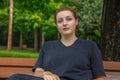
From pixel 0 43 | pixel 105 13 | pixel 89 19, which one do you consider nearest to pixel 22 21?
pixel 89 19

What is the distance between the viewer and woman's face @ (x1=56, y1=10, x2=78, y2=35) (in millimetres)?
3650

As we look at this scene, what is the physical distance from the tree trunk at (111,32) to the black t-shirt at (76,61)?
280 centimetres

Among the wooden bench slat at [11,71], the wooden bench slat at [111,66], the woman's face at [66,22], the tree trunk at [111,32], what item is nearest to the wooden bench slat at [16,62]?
the wooden bench slat at [11,71]

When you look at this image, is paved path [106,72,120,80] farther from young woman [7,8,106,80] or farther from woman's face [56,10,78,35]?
woman's face [56,10,78,35]

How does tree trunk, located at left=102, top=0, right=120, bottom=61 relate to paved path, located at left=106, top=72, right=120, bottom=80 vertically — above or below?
above

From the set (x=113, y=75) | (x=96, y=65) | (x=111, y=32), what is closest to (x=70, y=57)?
(x=96, y=65)

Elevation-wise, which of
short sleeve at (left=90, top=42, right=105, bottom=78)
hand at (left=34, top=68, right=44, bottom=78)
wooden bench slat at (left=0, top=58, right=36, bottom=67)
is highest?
short sleeve at (left=90, top=42, right=105, bottom=78)

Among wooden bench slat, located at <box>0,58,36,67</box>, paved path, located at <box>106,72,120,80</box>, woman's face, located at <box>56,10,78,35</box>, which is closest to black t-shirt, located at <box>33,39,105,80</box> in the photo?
woman's face, located at <box>56,10,78,35</box>

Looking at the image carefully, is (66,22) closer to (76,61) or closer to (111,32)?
(76,61)

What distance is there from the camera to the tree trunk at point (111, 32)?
6.42 meters

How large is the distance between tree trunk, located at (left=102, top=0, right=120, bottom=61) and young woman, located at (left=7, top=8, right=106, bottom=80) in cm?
279

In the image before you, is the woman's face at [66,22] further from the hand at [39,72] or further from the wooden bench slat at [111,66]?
the wooden bench slat at [111,66]

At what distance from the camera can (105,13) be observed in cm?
662

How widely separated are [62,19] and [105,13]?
3.05 m
